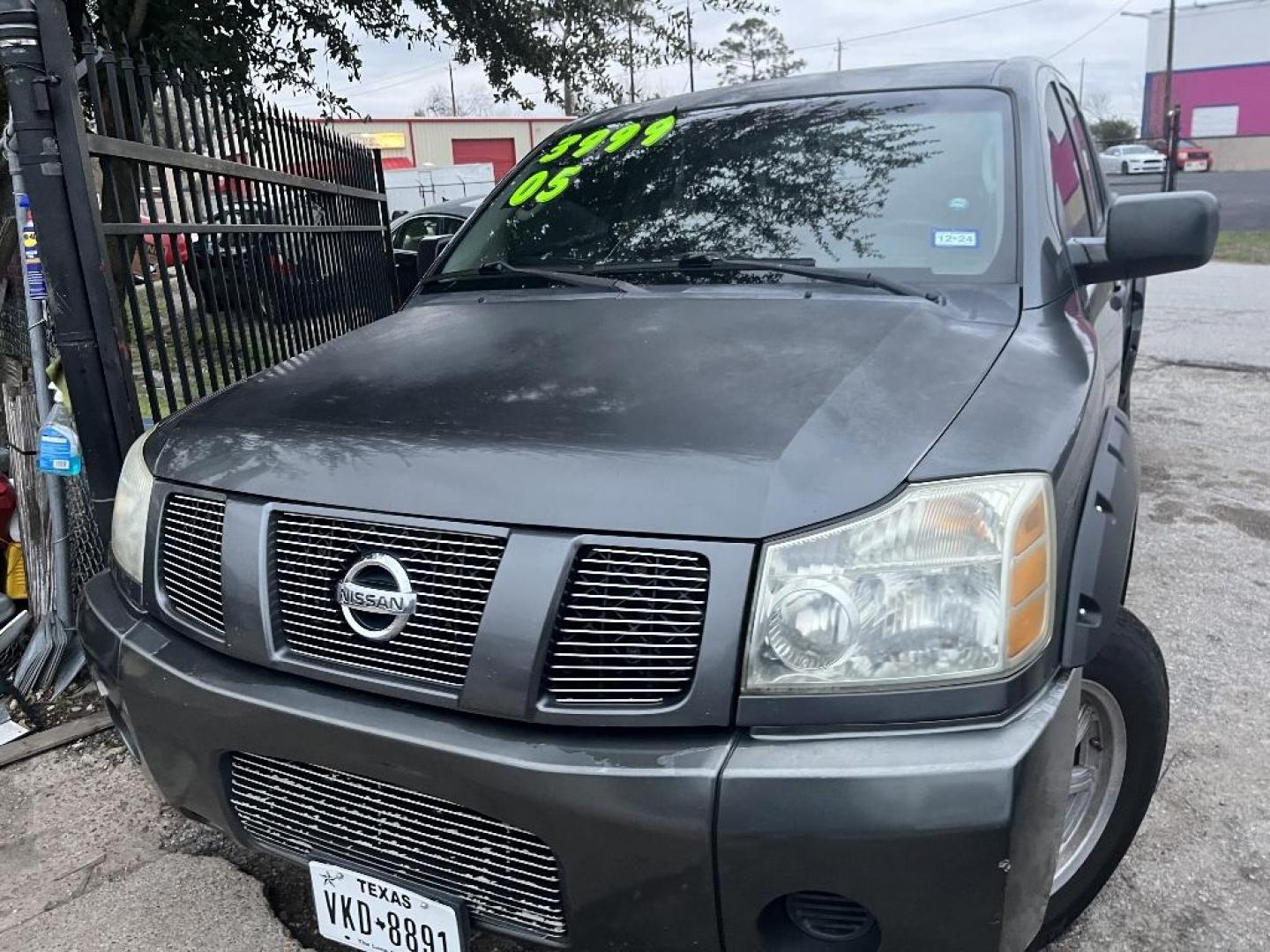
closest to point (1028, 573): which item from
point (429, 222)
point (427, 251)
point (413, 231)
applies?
point (427, 251)

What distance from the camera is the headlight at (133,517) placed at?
2.13 m

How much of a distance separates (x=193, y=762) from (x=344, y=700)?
398mm

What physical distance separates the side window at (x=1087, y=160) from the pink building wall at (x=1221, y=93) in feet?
200

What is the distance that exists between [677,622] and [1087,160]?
3237mm

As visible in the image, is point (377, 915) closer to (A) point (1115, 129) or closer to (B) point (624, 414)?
(B) point (624, 414)

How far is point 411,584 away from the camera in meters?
1.69

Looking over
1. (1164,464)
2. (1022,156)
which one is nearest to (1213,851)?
(1022,156)

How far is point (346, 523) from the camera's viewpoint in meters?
1.76

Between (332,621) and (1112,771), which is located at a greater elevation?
(332,621)

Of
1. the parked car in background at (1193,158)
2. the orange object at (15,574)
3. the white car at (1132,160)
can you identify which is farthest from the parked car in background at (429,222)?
the parked car in background at (1193,158)

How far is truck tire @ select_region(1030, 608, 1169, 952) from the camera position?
79.0 inches

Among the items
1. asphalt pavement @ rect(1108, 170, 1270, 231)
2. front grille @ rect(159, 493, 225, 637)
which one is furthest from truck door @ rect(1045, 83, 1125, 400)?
asphalt pavement @ rect(1108, 170, 1270, 231)

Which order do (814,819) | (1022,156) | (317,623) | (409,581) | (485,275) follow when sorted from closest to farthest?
(814,819)
(409,581)
(317,623)
(1022,156)
(485,275)

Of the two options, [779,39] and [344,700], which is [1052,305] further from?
[779,39]
